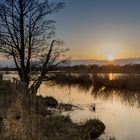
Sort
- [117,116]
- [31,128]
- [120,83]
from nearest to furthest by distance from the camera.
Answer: [31,128]
[117,116]
[120,83]

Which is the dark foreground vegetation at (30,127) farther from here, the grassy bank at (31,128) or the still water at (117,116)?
the still water at (117,116)

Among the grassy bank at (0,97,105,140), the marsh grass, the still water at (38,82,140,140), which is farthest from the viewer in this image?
the marsh grass

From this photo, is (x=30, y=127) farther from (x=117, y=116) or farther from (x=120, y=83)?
(x=120, y=83)

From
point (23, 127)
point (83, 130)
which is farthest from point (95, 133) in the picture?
point (23, 127)

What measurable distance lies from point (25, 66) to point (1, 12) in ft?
10.8

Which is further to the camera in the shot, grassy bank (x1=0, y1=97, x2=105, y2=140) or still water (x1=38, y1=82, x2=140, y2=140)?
still water (x1=38, y1=82, x2=140, y2=140)

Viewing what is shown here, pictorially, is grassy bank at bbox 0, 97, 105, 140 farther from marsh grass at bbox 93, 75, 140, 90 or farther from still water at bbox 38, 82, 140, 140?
marsh grass at bbox 93, 75, 140, 90

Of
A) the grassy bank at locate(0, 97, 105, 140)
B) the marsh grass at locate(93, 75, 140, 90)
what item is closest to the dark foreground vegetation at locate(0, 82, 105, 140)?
the grassy bank at locate(0, 97, 105, 140)

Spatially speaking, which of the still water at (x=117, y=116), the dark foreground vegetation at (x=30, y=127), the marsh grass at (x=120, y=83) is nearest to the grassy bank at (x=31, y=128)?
the dark foreground vegetation at (x=30, y=127)

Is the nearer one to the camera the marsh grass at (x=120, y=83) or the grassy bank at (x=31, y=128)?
the grassy bank at (x=31, y=128)

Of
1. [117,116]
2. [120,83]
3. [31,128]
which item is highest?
[31,128]

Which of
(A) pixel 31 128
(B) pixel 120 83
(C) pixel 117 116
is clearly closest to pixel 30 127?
(A) pixel 31 128

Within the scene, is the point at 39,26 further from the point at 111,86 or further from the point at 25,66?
the point at 111,86

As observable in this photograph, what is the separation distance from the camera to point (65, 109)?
58.7ft
